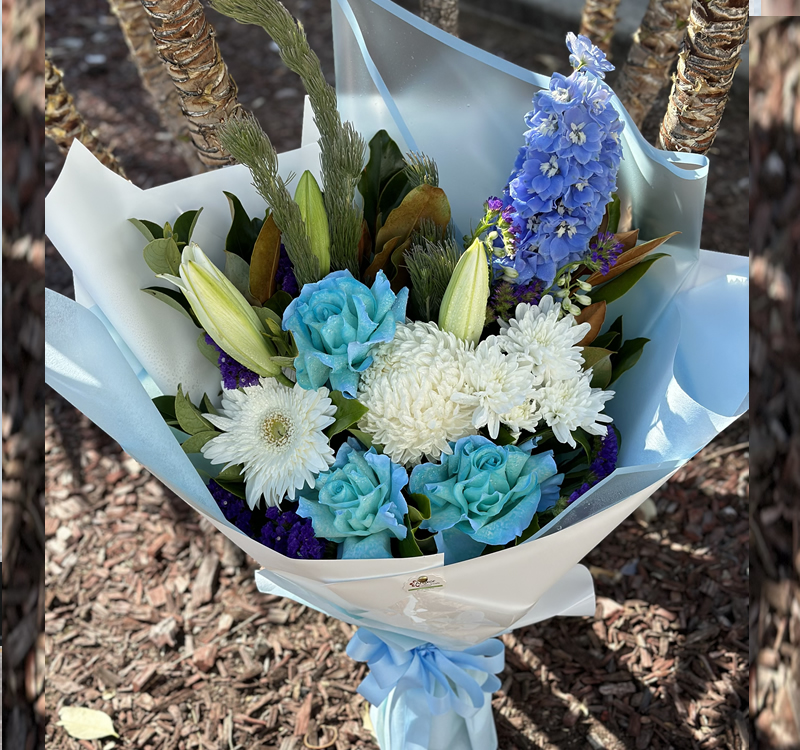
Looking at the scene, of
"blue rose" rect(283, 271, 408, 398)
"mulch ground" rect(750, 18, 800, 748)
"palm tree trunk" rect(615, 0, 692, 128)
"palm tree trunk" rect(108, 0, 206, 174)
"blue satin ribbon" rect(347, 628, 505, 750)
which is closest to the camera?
"mulch ground" rect(750, 18, 800, 748)

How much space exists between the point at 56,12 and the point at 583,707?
151 inches

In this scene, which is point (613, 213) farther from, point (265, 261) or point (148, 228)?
point (148, 228)

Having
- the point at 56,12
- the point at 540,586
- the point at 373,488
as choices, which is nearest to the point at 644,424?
the point at 540,586

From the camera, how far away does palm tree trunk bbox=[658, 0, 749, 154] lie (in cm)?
97

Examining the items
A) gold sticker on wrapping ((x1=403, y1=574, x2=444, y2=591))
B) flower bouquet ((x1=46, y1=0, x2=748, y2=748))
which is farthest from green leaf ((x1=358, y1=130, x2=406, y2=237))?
gold sticker on wrapping ((x1=403, y1=574, x2=444, y2=591))

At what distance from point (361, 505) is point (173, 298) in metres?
0.34

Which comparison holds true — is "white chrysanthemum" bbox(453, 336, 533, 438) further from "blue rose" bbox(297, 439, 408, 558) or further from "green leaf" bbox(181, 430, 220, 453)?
"green leaf" bbox(181, 430, 220, 453)

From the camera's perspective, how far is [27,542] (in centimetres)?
68

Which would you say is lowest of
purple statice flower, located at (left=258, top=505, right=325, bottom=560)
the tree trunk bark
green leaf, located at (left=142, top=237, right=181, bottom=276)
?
purple statice flower, located at (left=258, top=505, right=325, bottom=560)

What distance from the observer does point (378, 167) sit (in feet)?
3.25

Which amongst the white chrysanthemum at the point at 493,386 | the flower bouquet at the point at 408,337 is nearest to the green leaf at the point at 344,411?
the flower bouquet at the point at 408,337

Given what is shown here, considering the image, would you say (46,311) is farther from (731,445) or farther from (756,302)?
(731,445)

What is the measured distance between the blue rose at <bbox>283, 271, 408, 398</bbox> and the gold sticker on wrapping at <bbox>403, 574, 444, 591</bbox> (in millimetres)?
202

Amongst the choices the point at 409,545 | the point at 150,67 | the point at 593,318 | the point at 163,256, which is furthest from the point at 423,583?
the point at 150,67
